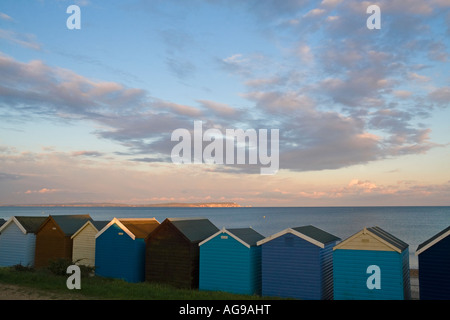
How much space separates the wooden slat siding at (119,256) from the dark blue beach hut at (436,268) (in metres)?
15.4

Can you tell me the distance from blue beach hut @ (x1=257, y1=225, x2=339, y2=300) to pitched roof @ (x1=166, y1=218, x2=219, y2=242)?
404 centimetres

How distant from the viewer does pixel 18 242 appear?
28781 mm

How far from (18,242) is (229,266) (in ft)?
54.4

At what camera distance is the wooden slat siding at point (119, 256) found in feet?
79.8

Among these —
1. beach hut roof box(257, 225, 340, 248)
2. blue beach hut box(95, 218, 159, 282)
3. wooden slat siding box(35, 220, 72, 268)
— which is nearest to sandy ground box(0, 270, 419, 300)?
blue beach hut box(95, 218, 159, 282)

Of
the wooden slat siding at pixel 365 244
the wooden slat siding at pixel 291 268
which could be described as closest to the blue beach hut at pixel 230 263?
the wooden slat siding at pixel 291 268

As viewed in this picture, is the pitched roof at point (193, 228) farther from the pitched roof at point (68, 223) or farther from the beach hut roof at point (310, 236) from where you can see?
the pitched roof at point (68, 223)

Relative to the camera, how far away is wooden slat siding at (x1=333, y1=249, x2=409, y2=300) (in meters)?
18.2

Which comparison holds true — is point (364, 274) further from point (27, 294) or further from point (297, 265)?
point (27, 294)

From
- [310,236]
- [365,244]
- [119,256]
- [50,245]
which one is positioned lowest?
[119,256]

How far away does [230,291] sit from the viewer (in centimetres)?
2144

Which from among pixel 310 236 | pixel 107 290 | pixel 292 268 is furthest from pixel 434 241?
pixel 107 290
